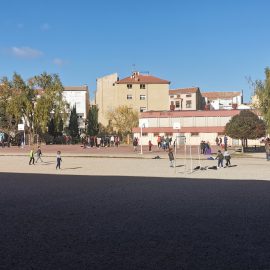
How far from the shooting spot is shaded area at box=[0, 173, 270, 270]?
7.27 meters

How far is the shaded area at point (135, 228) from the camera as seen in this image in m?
7.27

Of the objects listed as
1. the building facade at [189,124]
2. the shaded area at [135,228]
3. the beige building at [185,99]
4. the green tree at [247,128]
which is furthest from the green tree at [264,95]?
the beige building at [185,99]

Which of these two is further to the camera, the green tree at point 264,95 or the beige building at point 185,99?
the beige building at point 185,99

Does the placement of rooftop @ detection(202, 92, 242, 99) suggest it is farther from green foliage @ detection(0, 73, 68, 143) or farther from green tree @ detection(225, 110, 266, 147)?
green tree @ detection(225, 110, 266, 147)

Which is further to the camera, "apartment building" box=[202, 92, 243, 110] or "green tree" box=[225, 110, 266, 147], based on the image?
"apartment building" box=[202, 92, 243, 110]

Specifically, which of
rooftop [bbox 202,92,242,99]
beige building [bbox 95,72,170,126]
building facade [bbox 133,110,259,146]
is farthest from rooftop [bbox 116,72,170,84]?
rooftop [bbox 202,92,242,99]

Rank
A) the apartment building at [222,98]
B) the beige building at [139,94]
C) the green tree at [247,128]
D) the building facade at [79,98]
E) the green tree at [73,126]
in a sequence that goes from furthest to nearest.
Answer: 1. the apartment building at [222,98]
2. the building facade at [79,98]
3. the beige building at [139,94]
4. the green tree at [73,126]
5. the green tree at [247,128]

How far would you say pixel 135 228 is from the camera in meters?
9.63

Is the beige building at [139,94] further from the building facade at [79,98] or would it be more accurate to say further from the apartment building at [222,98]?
the apartment building at [222,98]

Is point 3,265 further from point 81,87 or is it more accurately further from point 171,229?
point 81,87

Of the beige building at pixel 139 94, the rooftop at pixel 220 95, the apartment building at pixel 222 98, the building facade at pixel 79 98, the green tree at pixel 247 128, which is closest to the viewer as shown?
the green tree at pixel 247 128

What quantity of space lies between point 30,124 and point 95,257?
208 feet

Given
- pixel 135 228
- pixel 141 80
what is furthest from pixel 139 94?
pixel 135 228

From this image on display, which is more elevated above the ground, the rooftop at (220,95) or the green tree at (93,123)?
the rooftop at (220,95)
